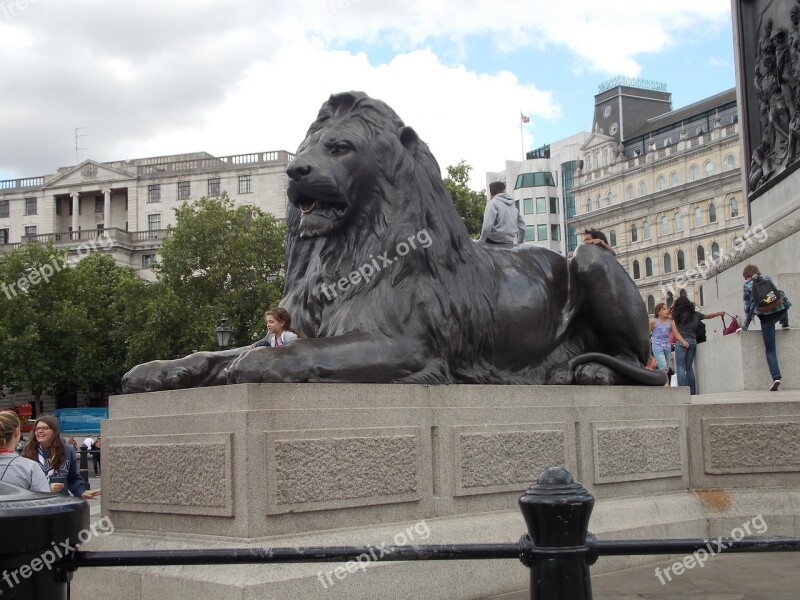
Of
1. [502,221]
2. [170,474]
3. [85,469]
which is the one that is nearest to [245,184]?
[85,469]

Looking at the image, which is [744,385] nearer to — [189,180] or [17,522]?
[17,522]

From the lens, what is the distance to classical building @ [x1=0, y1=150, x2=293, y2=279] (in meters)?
72.8

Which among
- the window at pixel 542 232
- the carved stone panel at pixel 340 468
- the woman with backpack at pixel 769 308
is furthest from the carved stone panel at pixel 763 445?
the window at pixel 542 232

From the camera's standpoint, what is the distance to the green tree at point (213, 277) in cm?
4831

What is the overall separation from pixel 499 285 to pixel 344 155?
1.61 meters

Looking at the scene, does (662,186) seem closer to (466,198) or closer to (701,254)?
(701,254)

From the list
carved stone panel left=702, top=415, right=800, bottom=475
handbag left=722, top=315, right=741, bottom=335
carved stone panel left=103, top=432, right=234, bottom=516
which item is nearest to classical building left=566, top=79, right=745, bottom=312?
handbag left=722, top=315, right=741, bottom=335

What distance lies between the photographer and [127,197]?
78750 millimetres

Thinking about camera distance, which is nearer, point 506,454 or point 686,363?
point 506,454

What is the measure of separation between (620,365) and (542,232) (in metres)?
96.4

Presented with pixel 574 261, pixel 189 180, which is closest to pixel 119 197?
pixel 189 180

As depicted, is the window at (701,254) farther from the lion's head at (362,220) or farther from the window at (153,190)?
the lion's head at (362,220)

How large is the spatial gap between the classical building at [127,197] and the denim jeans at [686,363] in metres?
56.6

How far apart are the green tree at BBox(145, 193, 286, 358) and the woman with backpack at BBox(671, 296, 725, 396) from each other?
35385mm
